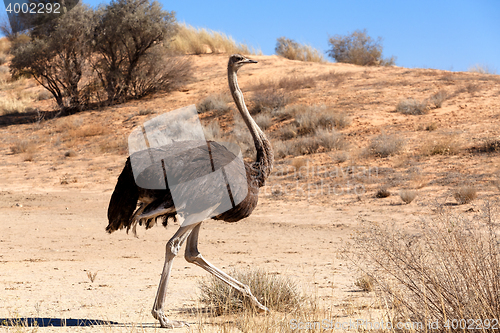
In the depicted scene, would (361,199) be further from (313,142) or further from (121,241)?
(121,241)

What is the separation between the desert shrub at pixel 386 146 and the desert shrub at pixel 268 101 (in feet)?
17.3

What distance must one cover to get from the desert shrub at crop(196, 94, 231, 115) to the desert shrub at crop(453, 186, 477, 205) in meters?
10.7

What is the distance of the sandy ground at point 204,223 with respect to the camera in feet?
16.2

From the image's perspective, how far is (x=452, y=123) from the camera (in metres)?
14.7

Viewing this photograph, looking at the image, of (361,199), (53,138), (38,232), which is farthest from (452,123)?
(53,138)

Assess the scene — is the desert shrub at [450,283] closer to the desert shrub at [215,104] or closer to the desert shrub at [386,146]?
the desert shrub at [386,146]

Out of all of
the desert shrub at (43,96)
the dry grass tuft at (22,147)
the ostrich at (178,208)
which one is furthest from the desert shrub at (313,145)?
the desert shrub at (43,96)

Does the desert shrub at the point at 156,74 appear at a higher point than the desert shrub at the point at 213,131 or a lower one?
higher

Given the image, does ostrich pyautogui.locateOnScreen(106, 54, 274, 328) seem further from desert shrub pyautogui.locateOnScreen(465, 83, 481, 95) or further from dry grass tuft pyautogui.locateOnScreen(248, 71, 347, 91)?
dry grass tuft pyautogui.locateOnScreen(248, 71, 347, 91)

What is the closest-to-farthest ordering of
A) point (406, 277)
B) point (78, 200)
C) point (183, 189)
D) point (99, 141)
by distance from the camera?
point (406, 277) < point (183, 189) < point (78, 200) < point (99, 141)

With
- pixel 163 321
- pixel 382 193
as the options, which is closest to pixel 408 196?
pixel 382 193

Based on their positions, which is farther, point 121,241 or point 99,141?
point 99,141

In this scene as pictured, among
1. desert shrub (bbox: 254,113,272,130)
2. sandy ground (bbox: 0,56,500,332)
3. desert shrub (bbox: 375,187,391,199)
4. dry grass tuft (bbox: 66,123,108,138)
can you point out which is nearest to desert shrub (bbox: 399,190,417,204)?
sandy ground (bbox: 0,56,500,332)

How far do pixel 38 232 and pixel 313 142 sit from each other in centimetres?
822
